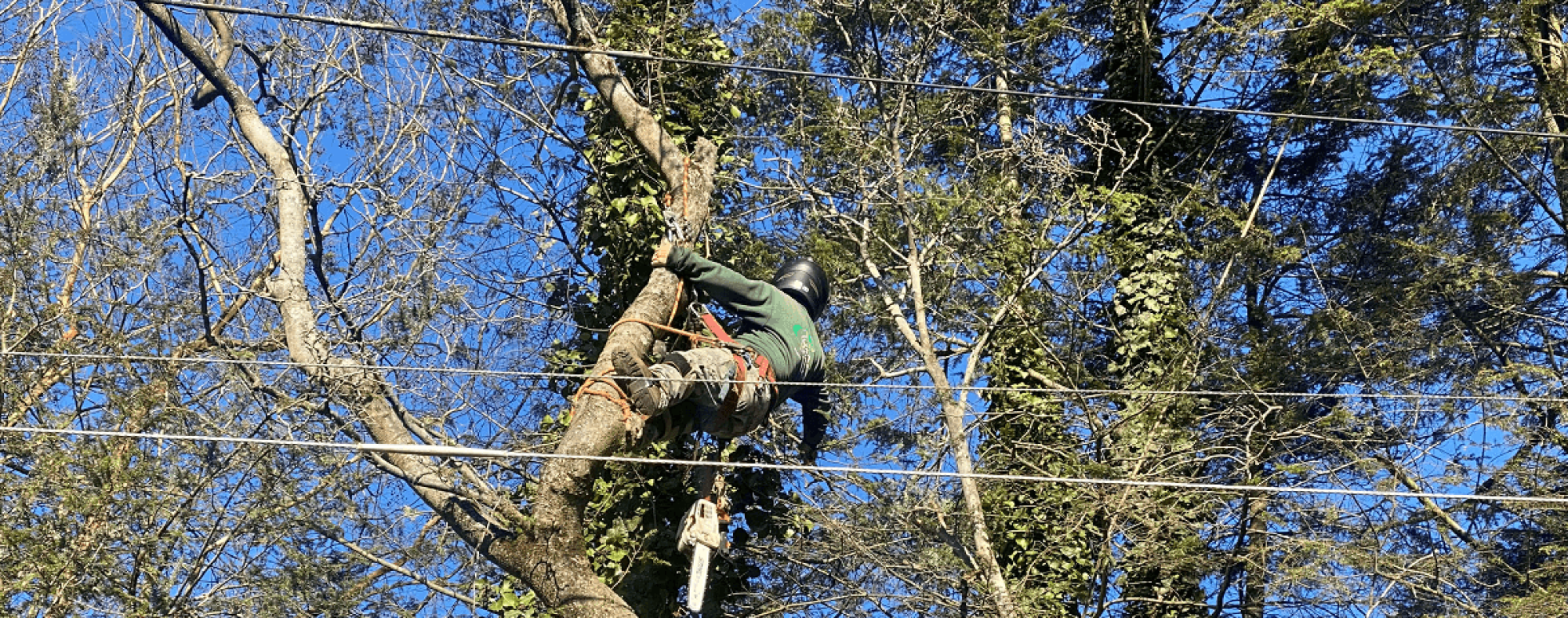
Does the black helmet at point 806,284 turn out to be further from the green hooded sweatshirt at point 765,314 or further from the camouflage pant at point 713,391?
the camouflage pant at point 713,391

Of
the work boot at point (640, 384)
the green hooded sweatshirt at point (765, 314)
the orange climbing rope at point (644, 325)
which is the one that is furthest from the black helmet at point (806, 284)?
the work boot at point (640, 384)

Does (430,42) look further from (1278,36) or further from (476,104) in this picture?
(1278,36)

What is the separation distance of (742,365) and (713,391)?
0.96 ft

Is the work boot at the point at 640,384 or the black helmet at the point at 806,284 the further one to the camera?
the black helmet at the point at 806,284

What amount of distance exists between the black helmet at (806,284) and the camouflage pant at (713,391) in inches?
30.7

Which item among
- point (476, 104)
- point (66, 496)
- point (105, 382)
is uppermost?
point (476, 104)

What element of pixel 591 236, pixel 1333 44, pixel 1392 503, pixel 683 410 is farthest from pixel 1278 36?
pixel 683 410

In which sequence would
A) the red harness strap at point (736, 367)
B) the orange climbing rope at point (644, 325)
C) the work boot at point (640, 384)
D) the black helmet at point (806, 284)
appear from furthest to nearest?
the black helmet at point (806, 284)
the red harness strap at point (736, 367)
the orange climbing rope at point (644, 325)
the work boot at point (640, 384)

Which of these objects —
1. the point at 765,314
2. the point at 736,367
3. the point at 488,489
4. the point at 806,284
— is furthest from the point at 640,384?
the point at 806,284

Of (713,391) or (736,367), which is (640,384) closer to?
(713,391)

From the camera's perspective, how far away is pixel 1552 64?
12.6 m

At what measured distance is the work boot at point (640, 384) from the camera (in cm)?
710

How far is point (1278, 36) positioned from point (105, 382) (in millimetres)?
8813

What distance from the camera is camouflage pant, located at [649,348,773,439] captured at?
285 inches
